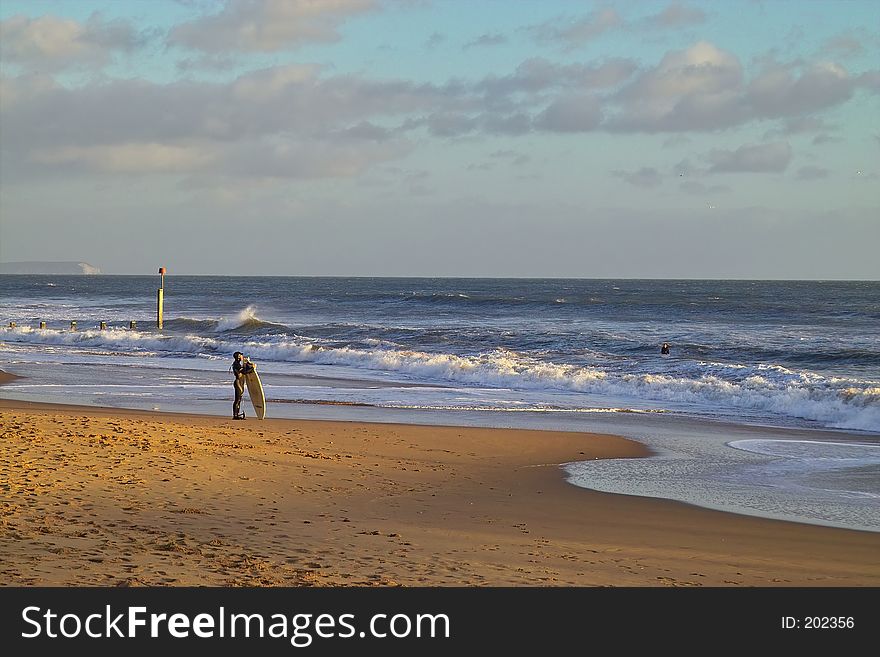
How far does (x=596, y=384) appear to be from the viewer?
27062 millimetres

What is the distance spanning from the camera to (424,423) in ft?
61.3

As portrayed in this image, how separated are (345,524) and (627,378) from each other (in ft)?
61.0

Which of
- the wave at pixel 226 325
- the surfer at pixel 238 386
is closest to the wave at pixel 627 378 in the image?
the wave at pixel 226 325

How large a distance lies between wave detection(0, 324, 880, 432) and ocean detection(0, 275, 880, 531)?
0.23 ft

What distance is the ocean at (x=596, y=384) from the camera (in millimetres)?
13484

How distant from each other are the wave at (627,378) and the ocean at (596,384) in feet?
0.23

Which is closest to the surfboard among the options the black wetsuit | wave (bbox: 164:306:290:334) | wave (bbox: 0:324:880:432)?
the black wetsuit

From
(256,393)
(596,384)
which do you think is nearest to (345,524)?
(256,393)

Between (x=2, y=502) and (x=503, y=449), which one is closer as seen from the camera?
(x=2, y=502)

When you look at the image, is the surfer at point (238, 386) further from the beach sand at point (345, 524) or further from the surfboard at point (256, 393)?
the beach sand at point (345, 524)
